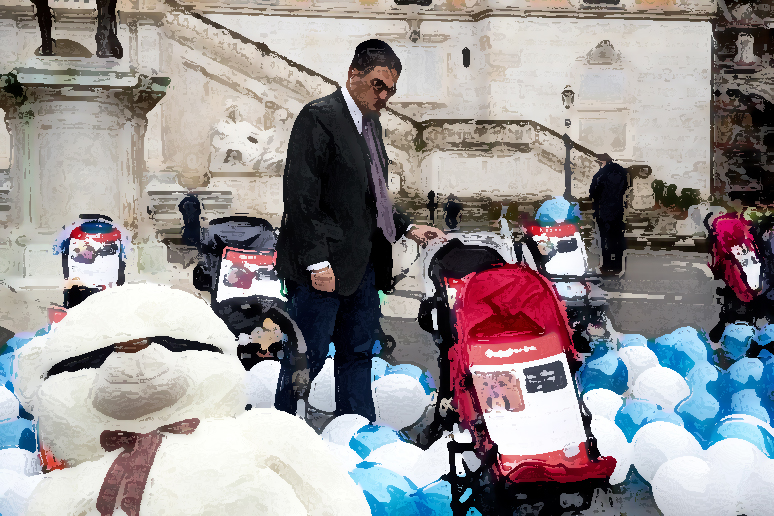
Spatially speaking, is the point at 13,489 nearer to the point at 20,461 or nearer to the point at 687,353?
the point at 20,461

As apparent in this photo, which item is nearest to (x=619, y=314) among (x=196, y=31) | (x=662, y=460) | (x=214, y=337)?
(x=662, y=460)

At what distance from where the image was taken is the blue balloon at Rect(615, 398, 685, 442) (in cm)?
341

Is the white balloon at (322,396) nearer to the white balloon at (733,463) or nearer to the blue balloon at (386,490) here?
the blue balloon at (386,490)

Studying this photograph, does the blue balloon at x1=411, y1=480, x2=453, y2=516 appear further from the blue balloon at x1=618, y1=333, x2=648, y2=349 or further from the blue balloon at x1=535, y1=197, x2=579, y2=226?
the blue balloon at x1=535, y1=197, x2=579, y2=226

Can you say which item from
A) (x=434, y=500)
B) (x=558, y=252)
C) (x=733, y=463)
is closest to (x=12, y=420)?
(x=434, y=500)

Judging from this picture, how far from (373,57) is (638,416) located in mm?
2017

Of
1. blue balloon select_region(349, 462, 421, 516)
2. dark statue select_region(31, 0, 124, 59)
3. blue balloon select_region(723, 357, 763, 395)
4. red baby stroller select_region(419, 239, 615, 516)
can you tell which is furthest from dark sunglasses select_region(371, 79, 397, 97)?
dark statue select_region(31, 0, 124, 59)

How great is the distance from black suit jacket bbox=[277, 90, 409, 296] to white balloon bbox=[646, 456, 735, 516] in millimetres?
1445

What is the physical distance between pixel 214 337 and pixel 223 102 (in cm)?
1843

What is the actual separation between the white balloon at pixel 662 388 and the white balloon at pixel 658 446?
764 millimetres

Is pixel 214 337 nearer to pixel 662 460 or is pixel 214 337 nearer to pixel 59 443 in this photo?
pixel 59 443

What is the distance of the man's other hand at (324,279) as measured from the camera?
304cm

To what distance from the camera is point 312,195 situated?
3.08 metres

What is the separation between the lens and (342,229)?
3154mm
